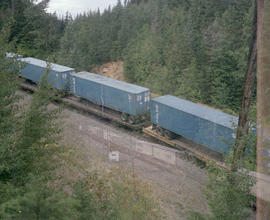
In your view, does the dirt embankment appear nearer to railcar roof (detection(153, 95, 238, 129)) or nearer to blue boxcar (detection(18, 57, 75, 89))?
blue boxcar (detection(18, 57, 75, 89))

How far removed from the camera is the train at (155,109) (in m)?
13.9

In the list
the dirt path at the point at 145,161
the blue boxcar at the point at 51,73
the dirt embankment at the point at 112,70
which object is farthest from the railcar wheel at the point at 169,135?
the dirt embankment at the point at 112,70

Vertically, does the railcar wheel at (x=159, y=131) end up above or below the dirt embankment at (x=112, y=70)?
above

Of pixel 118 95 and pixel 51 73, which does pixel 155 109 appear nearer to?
pixel 118 95

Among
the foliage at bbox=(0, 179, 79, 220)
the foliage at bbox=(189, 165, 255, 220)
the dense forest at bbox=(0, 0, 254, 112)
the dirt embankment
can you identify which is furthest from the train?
the dirt embankment

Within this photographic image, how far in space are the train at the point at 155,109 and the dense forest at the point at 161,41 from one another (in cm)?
347

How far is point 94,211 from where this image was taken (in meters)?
5.19

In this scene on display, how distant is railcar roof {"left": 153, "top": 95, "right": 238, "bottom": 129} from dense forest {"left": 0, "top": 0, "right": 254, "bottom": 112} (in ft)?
31.0

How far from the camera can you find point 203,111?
595 inches

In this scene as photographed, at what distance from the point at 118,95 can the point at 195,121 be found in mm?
6018

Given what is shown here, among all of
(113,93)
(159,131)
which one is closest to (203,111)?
(159,131)

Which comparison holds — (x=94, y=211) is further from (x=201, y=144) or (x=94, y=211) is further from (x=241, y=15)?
(x=241, y=15)

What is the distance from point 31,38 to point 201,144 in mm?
27080

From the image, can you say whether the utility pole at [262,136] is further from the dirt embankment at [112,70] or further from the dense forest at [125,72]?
the dirt embankment at [112,70]
